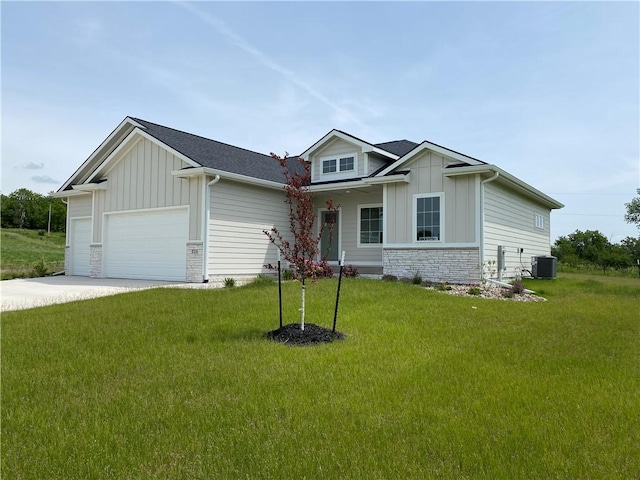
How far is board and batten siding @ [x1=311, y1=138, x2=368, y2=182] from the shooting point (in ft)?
53.5

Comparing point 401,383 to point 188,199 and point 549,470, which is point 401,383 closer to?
point 549,470

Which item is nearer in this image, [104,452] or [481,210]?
[104,452]

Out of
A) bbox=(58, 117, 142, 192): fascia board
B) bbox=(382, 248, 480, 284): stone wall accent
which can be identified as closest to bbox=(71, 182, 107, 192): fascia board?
bbox=(58, 117, 142, 192): fascia board

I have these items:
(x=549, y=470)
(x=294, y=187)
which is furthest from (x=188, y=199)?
(x=549, y=470)

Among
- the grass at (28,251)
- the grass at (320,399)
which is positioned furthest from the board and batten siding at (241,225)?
the grass at (28,251)

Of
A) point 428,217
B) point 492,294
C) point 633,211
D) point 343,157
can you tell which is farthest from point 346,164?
point 633,211

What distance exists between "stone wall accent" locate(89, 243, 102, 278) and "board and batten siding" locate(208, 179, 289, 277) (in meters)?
5.40

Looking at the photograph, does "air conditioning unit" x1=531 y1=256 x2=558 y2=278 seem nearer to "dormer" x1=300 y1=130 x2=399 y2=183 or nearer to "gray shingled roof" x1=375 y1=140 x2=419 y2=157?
"gray shingled roof" x1=375 y1=140 x2=419 y2=157

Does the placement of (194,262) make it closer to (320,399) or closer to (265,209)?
(265,209)

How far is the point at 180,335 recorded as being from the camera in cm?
632

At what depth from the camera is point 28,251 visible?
35.8 m

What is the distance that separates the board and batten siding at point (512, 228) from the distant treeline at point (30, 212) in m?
57.1

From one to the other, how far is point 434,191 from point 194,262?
7.48 meters

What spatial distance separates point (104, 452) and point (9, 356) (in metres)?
3.29
